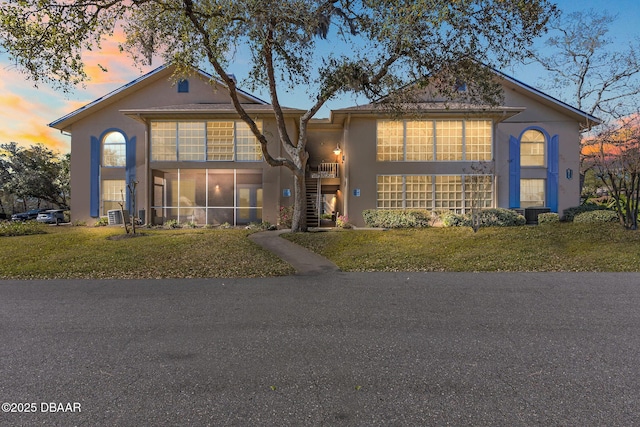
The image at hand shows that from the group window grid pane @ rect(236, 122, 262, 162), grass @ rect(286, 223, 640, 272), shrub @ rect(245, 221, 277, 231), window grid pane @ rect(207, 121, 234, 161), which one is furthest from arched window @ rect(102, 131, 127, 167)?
grass @ rect(286, 223, 640, 272)

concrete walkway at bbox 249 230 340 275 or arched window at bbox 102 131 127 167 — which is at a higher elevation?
arched window at bbox 102 131 127 167

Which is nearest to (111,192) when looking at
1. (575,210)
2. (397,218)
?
(397,218)

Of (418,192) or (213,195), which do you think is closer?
(418,192)

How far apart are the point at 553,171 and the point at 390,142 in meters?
9.08

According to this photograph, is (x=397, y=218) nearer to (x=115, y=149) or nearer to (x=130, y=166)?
(x=130, y=166)

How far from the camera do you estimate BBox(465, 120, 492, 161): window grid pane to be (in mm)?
18266

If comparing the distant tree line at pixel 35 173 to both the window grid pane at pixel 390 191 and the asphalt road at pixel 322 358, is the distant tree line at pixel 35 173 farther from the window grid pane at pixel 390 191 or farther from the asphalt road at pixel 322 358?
the asphalt road at pixel 322 358

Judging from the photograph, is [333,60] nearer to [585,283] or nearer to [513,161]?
[585,283]

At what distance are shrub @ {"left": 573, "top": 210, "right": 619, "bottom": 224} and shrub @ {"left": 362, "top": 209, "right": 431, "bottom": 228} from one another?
23.2 feet

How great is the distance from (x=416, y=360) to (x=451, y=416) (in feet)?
3.26

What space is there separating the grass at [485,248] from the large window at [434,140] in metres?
4.79

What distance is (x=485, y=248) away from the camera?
11664 mm

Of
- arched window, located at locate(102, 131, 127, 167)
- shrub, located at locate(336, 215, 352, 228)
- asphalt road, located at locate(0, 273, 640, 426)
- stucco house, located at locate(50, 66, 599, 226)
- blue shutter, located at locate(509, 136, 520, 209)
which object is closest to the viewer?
asphalt road, located at locate(0, 273, 640, 426)

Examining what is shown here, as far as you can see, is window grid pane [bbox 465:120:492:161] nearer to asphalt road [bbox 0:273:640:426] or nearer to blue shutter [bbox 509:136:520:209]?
blue shutter [bbox 509:136:520:209]
